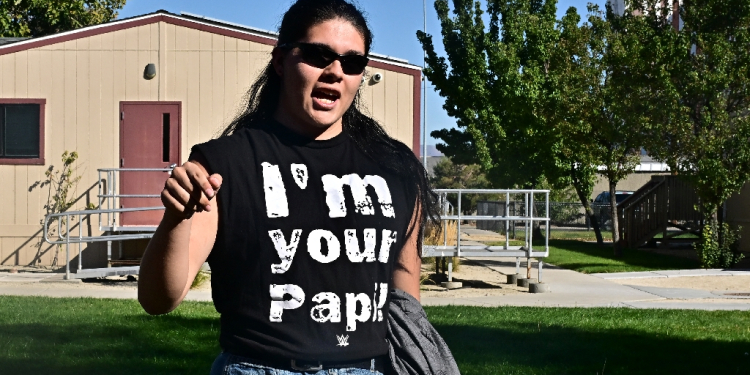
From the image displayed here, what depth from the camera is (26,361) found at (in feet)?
22.1

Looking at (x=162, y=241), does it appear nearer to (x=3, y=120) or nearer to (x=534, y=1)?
(x=3, y=120)

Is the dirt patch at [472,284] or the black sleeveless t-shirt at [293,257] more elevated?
the black sleeveless t-shirt at [293,257]

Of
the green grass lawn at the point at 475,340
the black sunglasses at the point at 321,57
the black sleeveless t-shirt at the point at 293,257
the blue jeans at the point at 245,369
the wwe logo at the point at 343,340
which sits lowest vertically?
the green grass lawn at the point at 475,340

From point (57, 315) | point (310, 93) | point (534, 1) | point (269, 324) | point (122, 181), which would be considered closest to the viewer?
point (269, 324)

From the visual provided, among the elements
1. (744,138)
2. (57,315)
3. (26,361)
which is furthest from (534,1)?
(26,361)

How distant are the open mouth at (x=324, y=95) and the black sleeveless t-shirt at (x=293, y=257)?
0.14 meters

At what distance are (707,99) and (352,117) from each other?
16.0m

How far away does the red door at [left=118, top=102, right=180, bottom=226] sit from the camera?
15141 mm

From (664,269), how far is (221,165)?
16536 millimetres

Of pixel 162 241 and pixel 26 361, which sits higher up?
pixel 162 241

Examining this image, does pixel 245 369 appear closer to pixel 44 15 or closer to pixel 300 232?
pixel 300 232

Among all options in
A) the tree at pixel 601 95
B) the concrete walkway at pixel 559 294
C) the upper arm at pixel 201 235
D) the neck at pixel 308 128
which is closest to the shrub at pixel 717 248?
the tree at pixel 601 95

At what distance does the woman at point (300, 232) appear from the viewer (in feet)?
6.87

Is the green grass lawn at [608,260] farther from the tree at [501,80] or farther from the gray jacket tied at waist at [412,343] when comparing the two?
the gray jacket tied at waist at [412,343]
